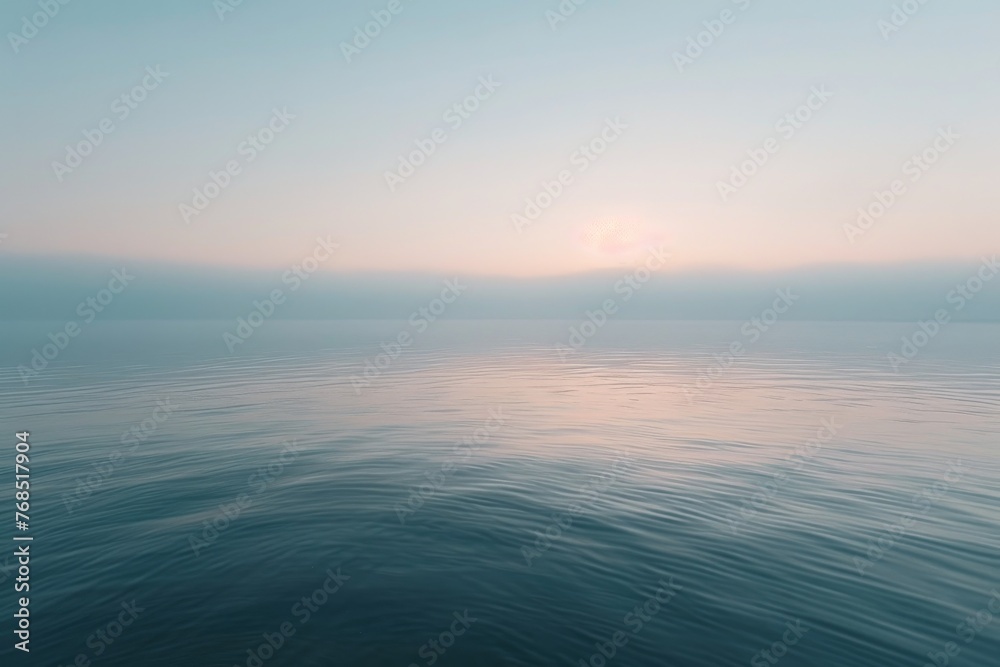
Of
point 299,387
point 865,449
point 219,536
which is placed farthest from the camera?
point 299,387

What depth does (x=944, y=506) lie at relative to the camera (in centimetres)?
1936

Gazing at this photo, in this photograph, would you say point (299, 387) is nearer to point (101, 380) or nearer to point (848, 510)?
point (101, 380)

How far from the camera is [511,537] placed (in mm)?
16094

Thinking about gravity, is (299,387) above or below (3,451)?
above

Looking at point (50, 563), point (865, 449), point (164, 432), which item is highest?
point (164, 432)

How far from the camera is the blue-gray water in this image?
10.9 m

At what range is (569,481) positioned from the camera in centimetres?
2209

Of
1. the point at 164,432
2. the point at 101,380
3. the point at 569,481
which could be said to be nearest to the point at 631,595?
the point at 569,481

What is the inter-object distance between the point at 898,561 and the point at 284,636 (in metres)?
16.5

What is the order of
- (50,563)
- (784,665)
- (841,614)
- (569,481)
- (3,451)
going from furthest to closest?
1. (3,451)
2. (569,481)
3. (50,563)
4. (841,614)
5. (784,665)

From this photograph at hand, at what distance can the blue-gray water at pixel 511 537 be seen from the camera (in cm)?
1090

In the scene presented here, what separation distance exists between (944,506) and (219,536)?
25.6 m

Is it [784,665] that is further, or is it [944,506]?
[944,506]

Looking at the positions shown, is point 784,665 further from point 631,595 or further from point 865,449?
point 865,449
